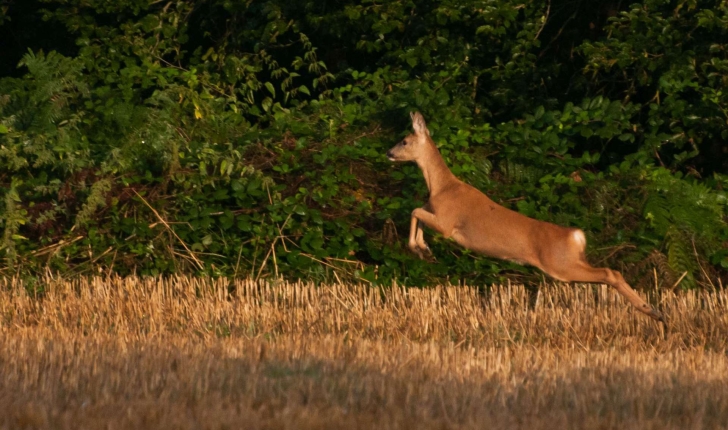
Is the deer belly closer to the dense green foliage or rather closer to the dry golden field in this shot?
the dry golden field

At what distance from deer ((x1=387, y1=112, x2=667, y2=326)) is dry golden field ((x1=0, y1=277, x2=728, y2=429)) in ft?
1.07

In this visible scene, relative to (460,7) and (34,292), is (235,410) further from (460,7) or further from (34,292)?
(460,7)

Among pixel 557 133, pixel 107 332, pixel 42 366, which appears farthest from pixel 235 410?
pixel 557 133

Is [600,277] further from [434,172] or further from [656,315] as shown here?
[434,172]

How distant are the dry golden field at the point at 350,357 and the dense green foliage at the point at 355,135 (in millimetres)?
554

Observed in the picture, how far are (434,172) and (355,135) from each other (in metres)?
2.27

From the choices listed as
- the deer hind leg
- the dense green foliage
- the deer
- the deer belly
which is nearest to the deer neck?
the deer

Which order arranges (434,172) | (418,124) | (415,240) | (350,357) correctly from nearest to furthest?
(350,357)
(415,240)
(434,172)
(418,124)

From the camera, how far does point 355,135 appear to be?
11789 millimetres

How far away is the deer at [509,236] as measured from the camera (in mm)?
8922

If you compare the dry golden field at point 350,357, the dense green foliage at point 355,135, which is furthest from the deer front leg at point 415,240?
the dense green foliage at point 355,135

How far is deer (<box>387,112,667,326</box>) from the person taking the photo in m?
8.92

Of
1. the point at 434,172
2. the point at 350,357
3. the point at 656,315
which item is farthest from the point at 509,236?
the point at 350,357

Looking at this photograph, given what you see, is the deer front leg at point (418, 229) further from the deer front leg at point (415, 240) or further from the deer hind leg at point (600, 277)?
the deer hind leg at point (600, 277)
